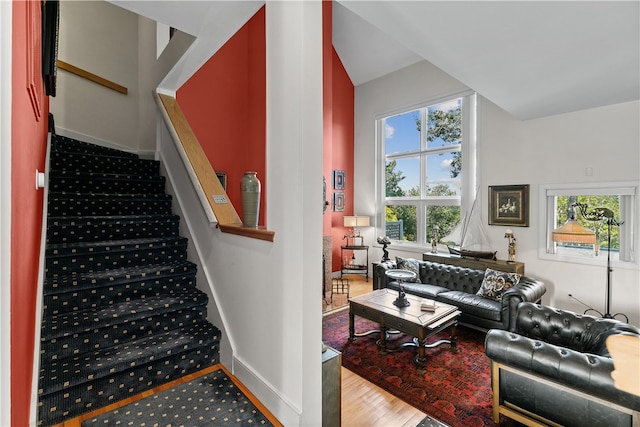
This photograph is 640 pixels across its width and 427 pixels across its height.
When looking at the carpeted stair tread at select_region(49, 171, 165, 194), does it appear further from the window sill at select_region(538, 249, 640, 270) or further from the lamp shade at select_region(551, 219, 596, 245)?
the window sill at select_region(538, 249, 640, 270)

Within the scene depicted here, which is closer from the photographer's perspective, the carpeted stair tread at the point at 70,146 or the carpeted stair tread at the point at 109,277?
the carpeted stair tread at the point at 109,277

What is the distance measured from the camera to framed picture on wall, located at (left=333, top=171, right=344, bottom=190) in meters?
7.11

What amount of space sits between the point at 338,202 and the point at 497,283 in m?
3.77

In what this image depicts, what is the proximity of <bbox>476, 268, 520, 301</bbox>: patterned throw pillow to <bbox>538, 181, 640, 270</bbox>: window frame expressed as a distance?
87cm

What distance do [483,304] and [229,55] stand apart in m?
5.70

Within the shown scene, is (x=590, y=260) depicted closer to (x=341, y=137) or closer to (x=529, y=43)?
(x=529, y=43)

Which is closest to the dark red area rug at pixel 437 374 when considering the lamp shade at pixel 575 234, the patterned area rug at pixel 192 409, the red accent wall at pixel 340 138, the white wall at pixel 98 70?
the patterned area rug at pixel 192 409

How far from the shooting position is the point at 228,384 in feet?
7.04

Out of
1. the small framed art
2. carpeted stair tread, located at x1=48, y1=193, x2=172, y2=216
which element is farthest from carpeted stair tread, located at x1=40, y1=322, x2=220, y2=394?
the small framed art

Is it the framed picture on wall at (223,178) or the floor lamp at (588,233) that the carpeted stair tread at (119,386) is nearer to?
the framed picture on wall at (223,178)

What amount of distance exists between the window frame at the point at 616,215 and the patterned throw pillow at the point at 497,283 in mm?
868

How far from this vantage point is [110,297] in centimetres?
233

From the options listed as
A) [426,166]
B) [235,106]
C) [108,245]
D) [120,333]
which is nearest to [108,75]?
[235,106]

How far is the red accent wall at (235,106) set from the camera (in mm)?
5211
